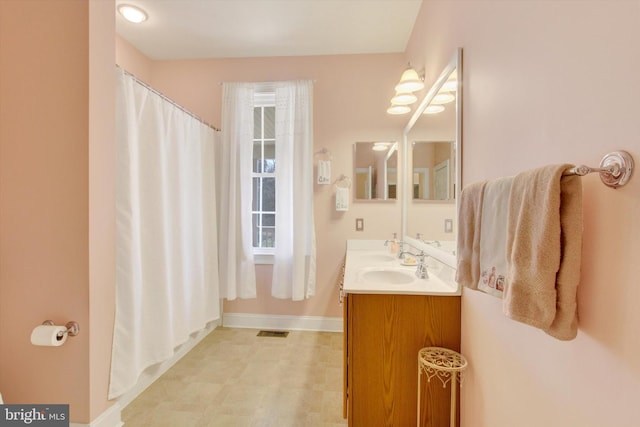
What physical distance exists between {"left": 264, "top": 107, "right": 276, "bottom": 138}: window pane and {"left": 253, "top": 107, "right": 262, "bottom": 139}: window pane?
5 centimetres

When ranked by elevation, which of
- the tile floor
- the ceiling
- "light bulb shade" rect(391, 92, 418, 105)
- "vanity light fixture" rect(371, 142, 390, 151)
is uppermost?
the ceiling

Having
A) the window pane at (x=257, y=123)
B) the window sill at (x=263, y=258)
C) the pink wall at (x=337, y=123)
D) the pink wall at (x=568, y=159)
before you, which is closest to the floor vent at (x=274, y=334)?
the pink wall at (x=337, y=123)

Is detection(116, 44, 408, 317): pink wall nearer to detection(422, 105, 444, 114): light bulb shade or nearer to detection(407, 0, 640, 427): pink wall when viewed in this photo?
detection(422, 105, 444, 114): light bulb shade

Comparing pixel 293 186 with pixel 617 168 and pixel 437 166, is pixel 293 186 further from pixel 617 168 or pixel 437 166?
pixel 617 168

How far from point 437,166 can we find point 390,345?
1111mm

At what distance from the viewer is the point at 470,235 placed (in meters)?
1.01

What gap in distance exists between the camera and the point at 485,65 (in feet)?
3.69

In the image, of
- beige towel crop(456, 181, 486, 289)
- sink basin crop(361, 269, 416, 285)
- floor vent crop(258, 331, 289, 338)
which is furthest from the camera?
floor vent crop(258, 331, 289, 338)

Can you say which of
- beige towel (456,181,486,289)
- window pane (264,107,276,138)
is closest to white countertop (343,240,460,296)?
beige towel (456,181,486,289)

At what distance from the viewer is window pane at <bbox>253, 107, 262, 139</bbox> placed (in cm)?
291
